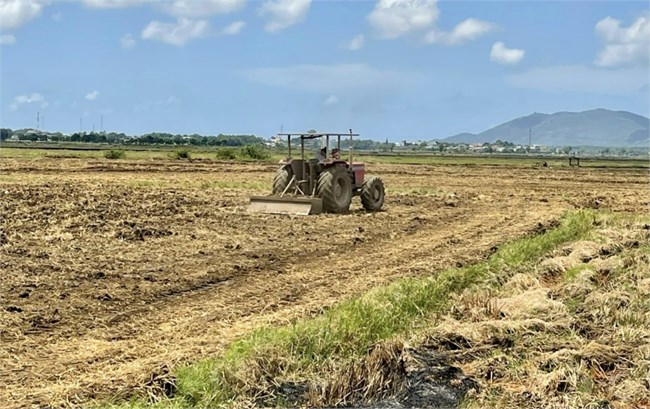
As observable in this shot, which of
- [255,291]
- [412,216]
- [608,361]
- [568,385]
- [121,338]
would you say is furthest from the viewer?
[412,216]

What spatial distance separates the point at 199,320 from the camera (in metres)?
7.29

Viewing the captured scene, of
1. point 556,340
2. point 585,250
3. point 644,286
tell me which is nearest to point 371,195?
point 585,250

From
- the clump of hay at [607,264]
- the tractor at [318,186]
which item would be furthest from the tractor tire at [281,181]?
the clump of hay at [607,264]

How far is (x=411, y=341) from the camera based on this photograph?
620 centimetres

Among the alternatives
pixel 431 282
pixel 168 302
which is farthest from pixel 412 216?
pixel 168 302

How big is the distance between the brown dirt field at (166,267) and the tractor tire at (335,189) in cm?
52

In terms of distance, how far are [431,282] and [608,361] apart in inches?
121

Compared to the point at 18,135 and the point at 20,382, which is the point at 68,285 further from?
the point at 18,135

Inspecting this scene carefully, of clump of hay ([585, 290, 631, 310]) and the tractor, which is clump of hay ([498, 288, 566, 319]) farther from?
the tractor

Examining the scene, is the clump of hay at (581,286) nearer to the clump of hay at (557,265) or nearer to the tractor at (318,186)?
the clump of hay at (557,265)

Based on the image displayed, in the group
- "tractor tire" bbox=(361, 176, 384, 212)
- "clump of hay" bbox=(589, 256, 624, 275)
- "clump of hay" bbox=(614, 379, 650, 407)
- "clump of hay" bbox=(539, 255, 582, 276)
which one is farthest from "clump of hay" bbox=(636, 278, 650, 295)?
"tractor tire" bbox=(361, 176, 384, 212)

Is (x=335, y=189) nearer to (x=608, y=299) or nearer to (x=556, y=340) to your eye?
(x=608, y=299)

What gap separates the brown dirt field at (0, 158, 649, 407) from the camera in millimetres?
6082

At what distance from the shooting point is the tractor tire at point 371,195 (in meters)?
17.7
